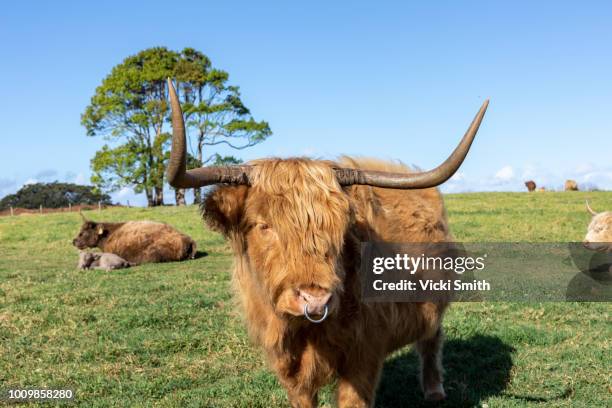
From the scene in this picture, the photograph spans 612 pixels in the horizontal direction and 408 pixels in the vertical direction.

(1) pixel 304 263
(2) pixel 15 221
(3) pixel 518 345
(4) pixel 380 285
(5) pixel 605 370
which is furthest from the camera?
(2) pixel 15 221

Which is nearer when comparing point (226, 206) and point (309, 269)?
point (309, 269)

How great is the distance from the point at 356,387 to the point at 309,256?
1.21 meters

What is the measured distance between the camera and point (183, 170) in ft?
11.4

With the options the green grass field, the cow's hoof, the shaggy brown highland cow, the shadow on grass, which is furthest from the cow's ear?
the cow's hoof

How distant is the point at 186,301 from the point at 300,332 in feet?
18.2

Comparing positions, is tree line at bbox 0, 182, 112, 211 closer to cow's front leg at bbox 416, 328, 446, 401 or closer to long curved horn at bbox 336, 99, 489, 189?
cow's front leg at bbox 416, 328, 446, 401

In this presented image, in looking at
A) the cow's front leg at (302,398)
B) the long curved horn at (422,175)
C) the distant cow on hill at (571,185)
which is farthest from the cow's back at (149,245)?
the distant cow on hill at (571,185)

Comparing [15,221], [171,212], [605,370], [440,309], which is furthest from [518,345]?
[15,221]

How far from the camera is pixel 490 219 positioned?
836 inches

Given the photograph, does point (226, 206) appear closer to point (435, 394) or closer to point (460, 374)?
point (435, 394)

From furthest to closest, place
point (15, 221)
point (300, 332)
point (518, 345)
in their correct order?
point (15, 221), point (518, 345), point (300, 332)

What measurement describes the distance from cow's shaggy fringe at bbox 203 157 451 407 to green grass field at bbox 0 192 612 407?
4.06 ft

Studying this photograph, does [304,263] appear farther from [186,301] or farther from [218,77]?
[218,77]

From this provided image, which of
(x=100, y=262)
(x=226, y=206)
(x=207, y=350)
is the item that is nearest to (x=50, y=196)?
(x=100, y=262)
